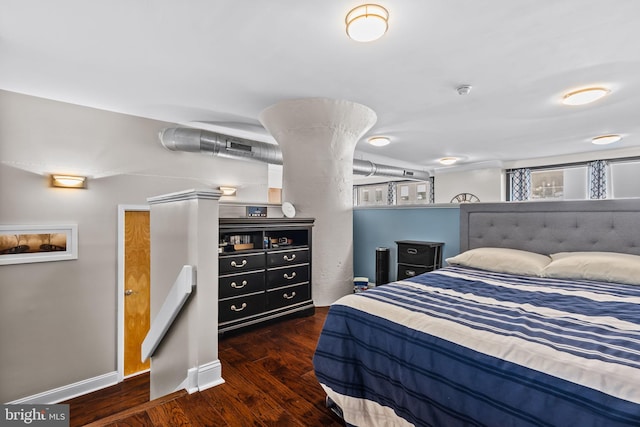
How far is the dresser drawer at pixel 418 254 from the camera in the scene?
3.34 m

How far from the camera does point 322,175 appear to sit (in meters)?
3.74

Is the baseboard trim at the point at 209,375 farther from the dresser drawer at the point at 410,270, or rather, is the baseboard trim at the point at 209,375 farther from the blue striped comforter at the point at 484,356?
the dresser drawer at the point at 410,270

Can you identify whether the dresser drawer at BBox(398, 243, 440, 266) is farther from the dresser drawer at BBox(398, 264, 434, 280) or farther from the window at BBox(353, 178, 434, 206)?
the window at BBox(353, 178, 434, 206)

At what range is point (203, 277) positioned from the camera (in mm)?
1948

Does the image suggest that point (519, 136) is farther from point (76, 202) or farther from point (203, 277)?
point (76, 202)

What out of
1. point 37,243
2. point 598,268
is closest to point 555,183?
point 598,268

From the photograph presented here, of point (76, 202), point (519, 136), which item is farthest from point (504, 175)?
point (76, 202)

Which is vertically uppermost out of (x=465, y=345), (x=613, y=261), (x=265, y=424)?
(x=613, y=261)

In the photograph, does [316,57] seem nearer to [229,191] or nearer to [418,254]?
[418,254]

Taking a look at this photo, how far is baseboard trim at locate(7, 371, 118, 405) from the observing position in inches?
125

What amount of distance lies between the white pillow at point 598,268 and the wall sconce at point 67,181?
475 centimetres

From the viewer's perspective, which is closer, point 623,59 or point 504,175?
point 623,59

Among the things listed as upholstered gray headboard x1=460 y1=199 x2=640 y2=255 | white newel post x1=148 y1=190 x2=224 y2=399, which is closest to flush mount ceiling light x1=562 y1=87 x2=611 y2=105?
upholstered gray headboard x1=460 y1=199 x2=640 y2=255

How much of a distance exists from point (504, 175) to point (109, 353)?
868cm
